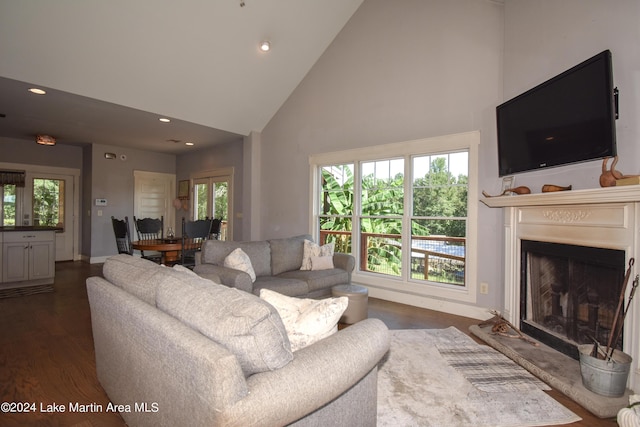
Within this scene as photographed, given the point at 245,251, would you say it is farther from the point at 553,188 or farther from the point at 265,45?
the point at 553,188

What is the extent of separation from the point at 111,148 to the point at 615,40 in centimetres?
845

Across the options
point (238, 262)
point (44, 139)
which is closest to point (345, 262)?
point (238, 262)

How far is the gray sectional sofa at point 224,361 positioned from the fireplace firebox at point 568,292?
196 centimetres

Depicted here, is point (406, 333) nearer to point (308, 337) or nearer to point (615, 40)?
point (308, 337)

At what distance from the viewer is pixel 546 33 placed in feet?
9.56

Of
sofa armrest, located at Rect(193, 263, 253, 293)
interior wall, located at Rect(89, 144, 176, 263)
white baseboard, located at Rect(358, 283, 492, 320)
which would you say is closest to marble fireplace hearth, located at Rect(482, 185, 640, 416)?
white baseboard, located at Rect(358, 283, 492, 320)

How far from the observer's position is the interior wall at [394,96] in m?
3.61

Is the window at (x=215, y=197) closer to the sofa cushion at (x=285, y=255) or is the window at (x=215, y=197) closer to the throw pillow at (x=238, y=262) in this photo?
the sofa cushion at (x=285, y=255)

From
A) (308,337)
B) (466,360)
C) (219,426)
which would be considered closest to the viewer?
(219,426)

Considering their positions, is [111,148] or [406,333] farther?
[111,148]

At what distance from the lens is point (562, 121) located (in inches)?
103

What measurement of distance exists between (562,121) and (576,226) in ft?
2.85

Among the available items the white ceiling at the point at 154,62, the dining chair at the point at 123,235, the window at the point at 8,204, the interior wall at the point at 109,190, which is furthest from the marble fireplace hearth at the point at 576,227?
the window at the point at 8,204

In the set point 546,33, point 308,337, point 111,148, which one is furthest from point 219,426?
point 111,148
